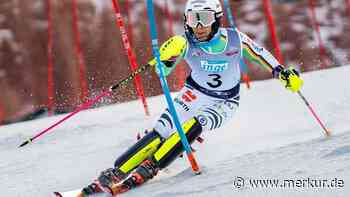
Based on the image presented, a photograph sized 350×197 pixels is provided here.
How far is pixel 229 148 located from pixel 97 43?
4.03m

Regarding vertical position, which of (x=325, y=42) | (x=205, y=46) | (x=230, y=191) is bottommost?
(x=325, y=42)

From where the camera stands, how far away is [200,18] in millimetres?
3838

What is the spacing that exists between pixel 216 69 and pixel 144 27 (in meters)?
4.67

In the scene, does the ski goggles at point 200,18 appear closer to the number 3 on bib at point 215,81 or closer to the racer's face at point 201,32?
the racer's face at point 201,32

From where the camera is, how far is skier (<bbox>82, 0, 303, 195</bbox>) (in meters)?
3.61

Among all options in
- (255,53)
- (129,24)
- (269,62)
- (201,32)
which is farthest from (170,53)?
(129,24)

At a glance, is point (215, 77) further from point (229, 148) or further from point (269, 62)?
point (229, 148)

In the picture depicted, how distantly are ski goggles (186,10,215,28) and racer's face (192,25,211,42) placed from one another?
23mm

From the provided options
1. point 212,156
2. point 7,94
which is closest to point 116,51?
point 7,94

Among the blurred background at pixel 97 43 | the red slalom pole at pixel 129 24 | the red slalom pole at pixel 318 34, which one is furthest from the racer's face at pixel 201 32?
the red slalom pole at pixel 318 34

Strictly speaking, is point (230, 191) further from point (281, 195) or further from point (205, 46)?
point (205, 46)

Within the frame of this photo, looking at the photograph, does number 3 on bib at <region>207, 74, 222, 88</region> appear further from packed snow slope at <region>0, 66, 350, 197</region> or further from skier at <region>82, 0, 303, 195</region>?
packed snow slope at <region>0, 66, 350, 197</region>

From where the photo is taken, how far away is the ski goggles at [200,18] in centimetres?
383

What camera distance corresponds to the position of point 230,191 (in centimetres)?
285
